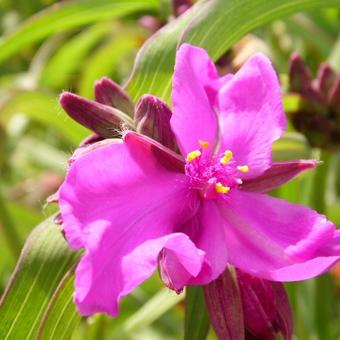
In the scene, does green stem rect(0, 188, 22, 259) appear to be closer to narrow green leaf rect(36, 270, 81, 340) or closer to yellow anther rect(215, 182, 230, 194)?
narrow green leaf rect(36, 270, 81, 340)

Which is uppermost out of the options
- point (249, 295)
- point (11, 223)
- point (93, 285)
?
point (93, 285)

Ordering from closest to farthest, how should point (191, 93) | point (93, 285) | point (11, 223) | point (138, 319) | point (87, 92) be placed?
point (93, 285) < point (191, 93) < point (138, 319) < point (11, 223) < point (87, 92)

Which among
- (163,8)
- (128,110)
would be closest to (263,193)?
(128,110)

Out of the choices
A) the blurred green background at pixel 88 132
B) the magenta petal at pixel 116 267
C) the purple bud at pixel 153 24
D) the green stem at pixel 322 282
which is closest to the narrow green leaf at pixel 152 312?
the blurred green background at pixel 88 132

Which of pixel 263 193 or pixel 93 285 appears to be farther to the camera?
pixel 263 193

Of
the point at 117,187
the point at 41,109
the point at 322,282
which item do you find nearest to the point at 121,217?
the point at 117,187

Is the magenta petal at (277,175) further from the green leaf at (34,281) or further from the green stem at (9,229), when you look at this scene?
the green stem at (9,229)

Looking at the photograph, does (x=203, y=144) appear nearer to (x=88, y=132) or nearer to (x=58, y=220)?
(x=58, y=220)

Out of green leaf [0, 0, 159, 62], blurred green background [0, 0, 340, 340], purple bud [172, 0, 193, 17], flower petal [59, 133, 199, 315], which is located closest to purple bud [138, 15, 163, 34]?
blurred green background [0, 0, 340, 340]

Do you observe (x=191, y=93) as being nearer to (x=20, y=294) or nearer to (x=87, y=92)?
(x=20, y=294)
